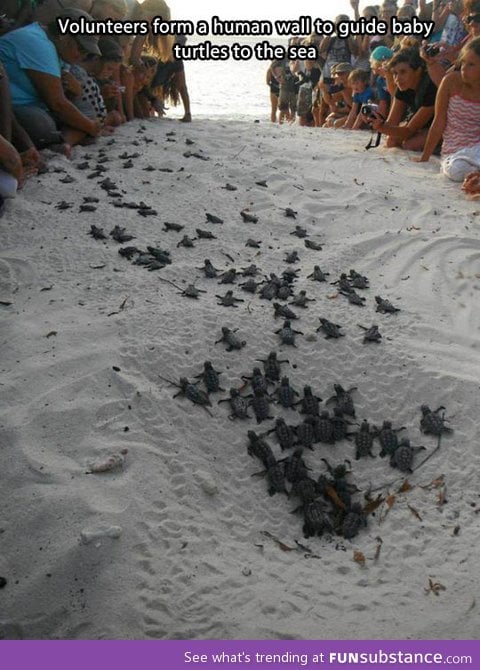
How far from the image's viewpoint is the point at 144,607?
4.93ft

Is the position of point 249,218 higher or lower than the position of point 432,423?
higher

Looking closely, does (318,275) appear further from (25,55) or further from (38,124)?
(25,55)

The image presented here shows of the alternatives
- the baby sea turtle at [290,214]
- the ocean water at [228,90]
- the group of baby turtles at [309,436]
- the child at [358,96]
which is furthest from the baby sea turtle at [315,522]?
the ocean water at [228,90]

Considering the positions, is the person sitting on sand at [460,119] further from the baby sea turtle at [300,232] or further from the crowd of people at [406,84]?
the baby sea turtle at [300,232]

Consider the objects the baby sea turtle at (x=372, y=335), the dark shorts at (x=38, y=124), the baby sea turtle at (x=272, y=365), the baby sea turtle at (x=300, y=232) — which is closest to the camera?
the baby sea turtle at (x=272, y=365)

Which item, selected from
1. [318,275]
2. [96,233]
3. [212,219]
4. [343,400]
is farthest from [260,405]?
[212,219]

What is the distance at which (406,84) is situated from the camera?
199 inches

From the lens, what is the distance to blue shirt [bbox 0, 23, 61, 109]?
387 cm

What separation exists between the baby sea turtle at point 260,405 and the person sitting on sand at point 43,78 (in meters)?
3.10

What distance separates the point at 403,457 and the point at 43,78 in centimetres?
373

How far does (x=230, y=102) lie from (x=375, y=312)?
520 inches

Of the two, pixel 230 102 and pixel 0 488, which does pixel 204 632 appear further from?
pixel 230 102

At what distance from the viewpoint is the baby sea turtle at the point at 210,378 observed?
90.0 inches

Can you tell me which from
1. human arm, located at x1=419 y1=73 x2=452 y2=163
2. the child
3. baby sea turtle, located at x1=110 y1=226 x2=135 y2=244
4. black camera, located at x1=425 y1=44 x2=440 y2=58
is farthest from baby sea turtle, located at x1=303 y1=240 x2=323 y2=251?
the child
